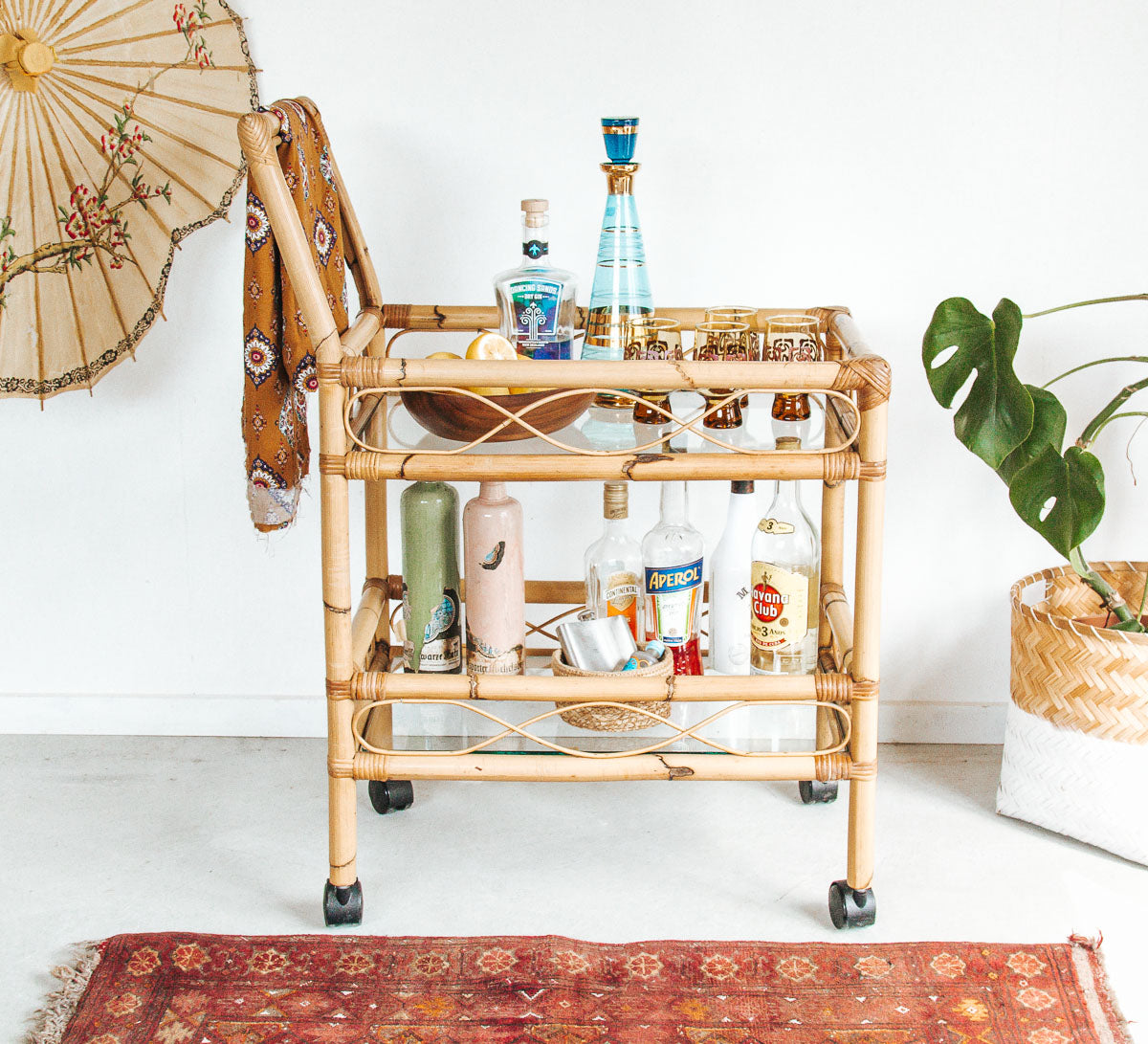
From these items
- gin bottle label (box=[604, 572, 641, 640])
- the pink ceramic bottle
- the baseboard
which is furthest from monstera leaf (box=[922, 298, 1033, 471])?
the baseboard

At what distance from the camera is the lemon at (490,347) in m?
1.39

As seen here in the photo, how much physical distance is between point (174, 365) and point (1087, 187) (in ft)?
4.73

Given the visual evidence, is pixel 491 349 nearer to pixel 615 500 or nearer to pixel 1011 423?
pixel 615 500

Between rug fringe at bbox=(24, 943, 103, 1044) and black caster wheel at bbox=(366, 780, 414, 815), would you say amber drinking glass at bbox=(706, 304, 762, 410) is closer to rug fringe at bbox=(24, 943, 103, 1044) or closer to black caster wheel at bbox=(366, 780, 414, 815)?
black caster wheel at bbox=(366, 780, 414, 815)

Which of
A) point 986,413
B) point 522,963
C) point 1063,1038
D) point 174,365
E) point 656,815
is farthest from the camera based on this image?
point 174,365

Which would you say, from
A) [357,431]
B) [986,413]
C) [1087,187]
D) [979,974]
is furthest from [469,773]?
[1087,187]

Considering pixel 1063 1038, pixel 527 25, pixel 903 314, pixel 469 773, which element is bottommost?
pixel 1063 1038

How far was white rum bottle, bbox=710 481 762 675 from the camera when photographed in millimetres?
1601

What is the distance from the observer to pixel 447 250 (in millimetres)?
1841

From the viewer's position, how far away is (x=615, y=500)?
157 centimetres

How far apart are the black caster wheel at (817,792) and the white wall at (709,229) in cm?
26

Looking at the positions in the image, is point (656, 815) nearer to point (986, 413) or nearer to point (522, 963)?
point (522, 963)

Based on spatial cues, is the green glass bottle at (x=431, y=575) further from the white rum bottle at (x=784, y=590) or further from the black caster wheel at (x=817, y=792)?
the black caster wheel at (x=817, y=792)

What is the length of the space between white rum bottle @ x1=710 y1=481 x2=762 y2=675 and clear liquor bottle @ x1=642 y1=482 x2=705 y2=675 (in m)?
0.04
